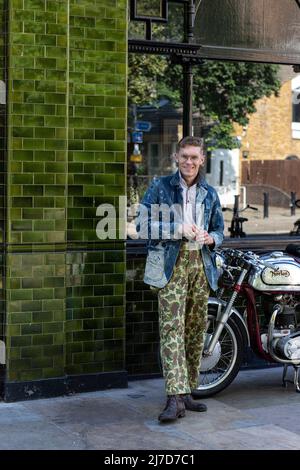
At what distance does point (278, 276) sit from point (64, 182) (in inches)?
67.0

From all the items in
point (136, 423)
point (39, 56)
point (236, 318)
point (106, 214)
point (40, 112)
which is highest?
point (39, 56)

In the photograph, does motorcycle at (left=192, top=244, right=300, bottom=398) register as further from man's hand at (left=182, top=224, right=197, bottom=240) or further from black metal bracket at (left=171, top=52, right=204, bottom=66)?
black metal bracket at (left=171, top=52, right=204, bottom=66)

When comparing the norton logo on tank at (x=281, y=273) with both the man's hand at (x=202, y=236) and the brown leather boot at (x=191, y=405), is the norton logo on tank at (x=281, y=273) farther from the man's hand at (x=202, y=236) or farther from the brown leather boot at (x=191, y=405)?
the brown leather boot at (x=191, y=405)

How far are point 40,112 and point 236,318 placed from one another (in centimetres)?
203

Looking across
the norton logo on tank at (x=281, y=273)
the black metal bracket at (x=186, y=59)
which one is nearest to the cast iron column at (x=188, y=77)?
the black metal bracket at (x=186, y=59)

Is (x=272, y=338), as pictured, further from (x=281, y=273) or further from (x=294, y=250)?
(x=294, y=250)

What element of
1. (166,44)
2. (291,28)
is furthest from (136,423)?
(291,28)

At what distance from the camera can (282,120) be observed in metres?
16.6

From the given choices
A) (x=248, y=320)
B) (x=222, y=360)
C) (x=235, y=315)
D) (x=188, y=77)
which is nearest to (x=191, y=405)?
(x=222, y=360)

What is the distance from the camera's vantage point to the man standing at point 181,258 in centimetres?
534

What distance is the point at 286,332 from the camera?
6.25m

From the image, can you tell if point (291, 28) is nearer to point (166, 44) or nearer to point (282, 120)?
point (166, 44)

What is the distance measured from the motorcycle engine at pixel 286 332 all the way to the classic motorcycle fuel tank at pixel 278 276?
14 cm

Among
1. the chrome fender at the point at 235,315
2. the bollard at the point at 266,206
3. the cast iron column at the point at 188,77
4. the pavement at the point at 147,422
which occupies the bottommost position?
the pavement at the point at 147,422
